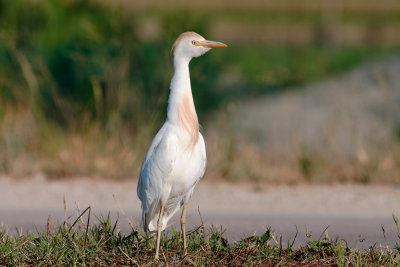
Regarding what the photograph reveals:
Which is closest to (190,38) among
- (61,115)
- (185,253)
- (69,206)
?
(185,253)

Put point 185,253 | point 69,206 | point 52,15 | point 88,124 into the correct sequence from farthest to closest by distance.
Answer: point 52,15
point 88,124
point 69,206
point 185,253

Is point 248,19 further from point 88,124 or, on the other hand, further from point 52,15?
point 88,124

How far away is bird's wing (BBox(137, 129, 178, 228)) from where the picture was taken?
16.9ft

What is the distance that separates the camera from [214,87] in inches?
520

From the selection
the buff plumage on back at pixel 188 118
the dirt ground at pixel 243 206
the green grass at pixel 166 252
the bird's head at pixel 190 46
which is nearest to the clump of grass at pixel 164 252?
the green grass at pixel 166 252

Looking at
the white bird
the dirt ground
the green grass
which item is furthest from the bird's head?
the dirt ground

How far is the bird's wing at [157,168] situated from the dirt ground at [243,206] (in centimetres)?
110

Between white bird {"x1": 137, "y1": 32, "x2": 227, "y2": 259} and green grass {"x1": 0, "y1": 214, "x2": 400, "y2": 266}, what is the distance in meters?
0.22

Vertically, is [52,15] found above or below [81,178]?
above

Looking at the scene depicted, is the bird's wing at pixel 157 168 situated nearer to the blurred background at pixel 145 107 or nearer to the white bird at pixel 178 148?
the white bird at pixel 178 148

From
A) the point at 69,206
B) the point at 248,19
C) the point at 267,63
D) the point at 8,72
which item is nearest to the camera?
the point at 69,206

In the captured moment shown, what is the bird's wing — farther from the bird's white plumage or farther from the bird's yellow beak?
the bird's yellow beak

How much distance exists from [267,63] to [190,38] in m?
24.9

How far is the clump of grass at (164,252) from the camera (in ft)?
16.7
